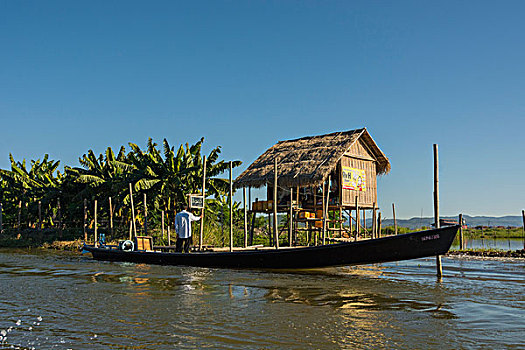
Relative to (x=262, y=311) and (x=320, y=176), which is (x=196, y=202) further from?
(x=262, y=311)

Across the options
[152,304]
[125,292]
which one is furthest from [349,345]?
[125,292]

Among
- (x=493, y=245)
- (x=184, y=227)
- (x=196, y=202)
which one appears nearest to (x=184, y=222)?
(x=184, y=227)

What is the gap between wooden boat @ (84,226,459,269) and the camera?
10.3 meters

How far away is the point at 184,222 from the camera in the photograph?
13984 mm

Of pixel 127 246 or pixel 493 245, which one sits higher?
pixel 127 246

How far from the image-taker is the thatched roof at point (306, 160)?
1808 cm

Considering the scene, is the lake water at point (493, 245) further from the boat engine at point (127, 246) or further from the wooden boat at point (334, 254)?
the boat engine at point (127, 246)

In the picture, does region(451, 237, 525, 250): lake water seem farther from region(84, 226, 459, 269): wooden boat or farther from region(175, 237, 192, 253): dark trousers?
region(175, 237, 192, 253): dark trousers

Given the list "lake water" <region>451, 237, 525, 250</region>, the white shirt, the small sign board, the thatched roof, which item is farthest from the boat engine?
"lake water" <region>451, 237, 525, 250</region>

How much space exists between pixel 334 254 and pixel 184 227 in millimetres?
4789

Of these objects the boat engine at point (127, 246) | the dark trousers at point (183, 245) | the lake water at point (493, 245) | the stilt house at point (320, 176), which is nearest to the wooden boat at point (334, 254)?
the dark trousers at point (183, 245)

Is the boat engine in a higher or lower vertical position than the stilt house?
lower

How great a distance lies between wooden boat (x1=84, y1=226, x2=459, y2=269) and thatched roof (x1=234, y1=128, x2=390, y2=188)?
5.66 m

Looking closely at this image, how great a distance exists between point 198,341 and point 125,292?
4082mm
